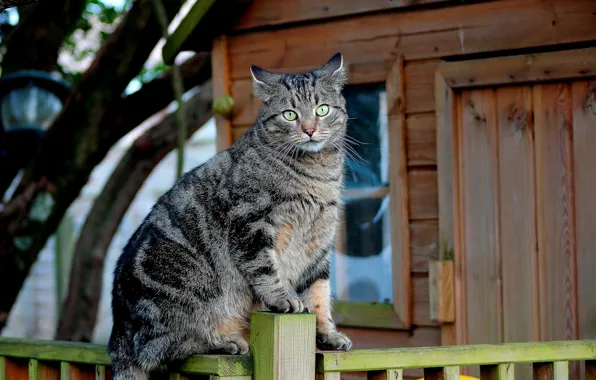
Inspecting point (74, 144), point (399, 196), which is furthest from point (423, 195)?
point (74, 144)

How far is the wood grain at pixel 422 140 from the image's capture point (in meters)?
4.41

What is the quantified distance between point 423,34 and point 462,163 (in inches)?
27.5

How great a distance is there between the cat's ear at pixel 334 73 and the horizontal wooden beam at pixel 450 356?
1141mm

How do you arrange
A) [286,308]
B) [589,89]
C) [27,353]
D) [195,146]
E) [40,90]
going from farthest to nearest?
[195,146]
[40,90]
[589,89]
[27,353]
[286,308]

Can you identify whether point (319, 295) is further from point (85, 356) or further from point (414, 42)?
point (414, 42)

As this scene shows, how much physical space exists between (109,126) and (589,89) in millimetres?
3713

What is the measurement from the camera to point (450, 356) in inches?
109

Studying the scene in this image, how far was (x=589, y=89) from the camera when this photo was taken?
397 centimetres

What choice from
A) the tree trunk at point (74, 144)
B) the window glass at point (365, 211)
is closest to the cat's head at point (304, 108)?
the window glass at point (365, 211)

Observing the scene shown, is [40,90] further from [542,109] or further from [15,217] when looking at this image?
[542,109]

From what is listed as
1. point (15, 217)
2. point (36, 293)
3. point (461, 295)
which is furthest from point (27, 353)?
point (36, 293)

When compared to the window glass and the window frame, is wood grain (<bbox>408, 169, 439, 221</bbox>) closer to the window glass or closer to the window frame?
the window frame

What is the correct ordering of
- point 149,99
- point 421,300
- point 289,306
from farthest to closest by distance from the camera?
point 149,99 → point 421,300 → point 289,306

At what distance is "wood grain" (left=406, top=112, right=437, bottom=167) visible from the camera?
4406 millimetres
